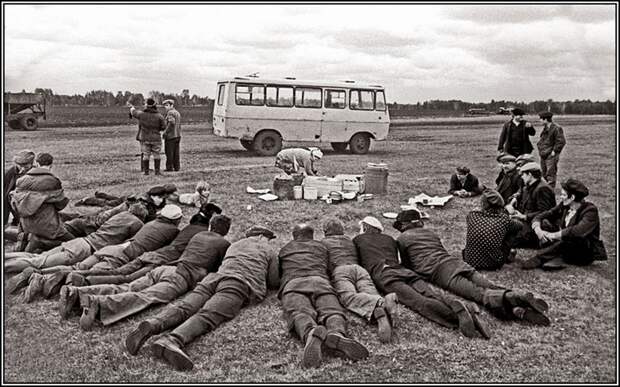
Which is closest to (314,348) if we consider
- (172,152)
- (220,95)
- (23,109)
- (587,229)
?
(587,229)

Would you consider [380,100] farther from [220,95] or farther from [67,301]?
[67,301]

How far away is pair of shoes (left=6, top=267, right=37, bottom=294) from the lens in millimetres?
5754

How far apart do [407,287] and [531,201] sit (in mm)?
2843

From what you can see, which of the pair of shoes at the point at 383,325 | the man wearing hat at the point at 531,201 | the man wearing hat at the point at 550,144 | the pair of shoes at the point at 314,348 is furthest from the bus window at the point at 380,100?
the pair of shoes at the point at 314,348

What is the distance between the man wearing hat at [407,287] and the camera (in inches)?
194

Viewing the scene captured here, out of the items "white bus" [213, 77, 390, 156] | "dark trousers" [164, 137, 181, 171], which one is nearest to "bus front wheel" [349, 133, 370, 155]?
"white bus" [213, 77, 390, 156]

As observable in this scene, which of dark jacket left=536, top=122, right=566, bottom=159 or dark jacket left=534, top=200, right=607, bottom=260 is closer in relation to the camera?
dark jacket left=534, top=200, right=607, bottom=260

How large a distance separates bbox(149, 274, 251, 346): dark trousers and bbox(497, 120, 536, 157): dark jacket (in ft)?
24.3

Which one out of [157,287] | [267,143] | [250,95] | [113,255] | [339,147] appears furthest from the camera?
[339,147]

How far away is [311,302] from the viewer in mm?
5062

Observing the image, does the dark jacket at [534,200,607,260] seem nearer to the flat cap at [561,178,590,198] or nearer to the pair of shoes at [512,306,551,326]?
the flat cap at [561,178,590,198]

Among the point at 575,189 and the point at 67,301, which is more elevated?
the point at 575,189

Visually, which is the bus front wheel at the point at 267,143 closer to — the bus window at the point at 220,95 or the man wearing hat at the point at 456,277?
the bus window at the point at 220,95

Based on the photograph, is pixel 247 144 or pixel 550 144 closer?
pixel 550 144
